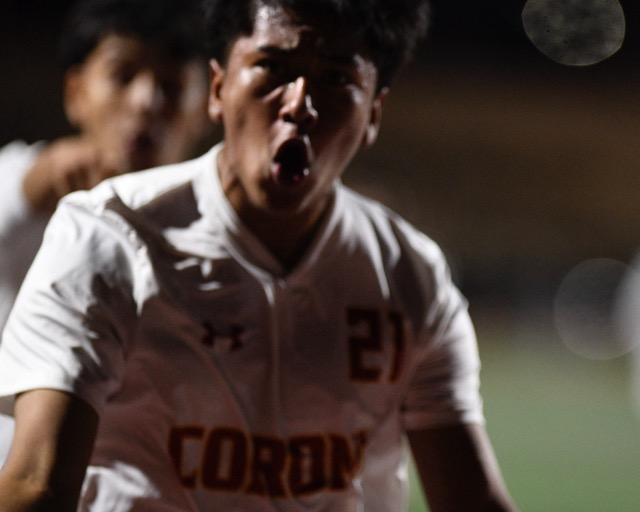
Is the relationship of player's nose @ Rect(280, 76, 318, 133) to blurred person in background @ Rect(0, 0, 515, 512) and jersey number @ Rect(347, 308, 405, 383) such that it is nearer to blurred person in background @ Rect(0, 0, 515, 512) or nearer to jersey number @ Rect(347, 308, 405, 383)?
blurred person in background @ Rect(0, 0, 515, 512)

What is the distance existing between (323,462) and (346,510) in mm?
98

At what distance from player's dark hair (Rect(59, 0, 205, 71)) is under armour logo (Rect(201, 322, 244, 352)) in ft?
4.46

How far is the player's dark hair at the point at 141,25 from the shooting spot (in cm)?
299

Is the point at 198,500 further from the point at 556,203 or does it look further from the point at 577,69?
the point at 556,203

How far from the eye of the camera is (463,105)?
19.8 m

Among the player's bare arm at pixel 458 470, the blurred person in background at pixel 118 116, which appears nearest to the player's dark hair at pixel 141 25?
the blurred person in background at pixel 118 116

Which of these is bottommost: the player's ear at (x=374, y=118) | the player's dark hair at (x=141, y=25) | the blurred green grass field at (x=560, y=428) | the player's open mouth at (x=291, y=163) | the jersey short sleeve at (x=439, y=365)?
the blurred green grass field at (x=560, y=428)

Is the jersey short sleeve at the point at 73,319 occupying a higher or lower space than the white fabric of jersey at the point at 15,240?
higher

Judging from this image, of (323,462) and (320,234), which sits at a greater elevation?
(320,234)

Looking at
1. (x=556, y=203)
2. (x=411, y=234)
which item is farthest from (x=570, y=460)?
(x=556, y=203)

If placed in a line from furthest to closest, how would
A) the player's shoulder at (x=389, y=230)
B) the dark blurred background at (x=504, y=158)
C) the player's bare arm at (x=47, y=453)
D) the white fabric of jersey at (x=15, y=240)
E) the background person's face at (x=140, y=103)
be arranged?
the dark blurred background at (x=504, y=158), the white fabric of jersey at (x=15, y=240), the background person's face at (x=140, y=103), the player's shoulder at (x=389, y=230), the player's bare arm at (x=47, y=453)

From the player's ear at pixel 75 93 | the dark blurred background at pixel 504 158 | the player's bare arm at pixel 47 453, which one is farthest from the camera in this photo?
the dark blurred background at pixel 504 158

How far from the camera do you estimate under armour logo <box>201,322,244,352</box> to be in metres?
1.69

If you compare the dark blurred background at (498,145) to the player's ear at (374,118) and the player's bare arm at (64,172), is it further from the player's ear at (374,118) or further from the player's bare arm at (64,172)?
the player's ear at (374,118)
